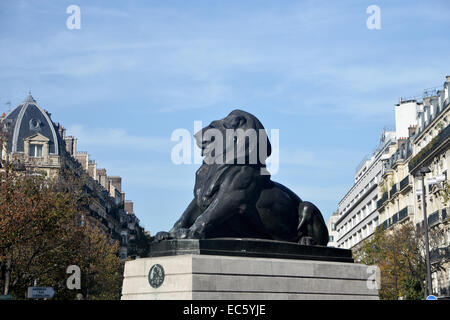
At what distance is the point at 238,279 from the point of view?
14234 mm

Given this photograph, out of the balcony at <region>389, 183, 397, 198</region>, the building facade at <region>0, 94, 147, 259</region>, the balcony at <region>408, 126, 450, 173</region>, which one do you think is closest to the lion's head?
the balcony at <region>408, 126, 450, 173</region>

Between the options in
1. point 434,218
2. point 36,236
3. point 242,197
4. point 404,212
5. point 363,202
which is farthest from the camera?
point 363,202

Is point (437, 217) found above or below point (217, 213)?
above

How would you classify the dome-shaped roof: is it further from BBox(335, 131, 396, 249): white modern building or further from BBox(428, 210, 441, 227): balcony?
BBox(428, 210, 441, 227): balcony

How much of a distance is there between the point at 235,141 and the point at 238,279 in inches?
129

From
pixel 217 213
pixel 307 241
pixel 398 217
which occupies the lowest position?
pixel 307 241

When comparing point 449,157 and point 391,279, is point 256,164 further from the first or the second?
point 391,279

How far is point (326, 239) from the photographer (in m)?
17.0

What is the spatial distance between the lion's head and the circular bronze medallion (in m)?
2.86

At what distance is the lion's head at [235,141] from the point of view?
639 inches

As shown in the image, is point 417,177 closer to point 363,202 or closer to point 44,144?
point 363,202

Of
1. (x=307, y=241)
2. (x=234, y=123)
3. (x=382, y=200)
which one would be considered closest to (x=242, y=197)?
(x=234, y=123)

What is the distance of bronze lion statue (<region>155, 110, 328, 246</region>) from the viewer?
15547 mm
